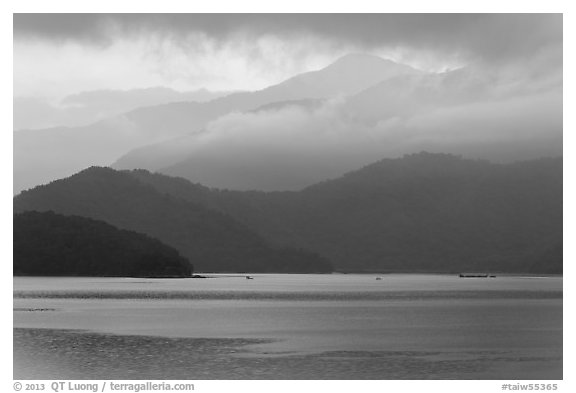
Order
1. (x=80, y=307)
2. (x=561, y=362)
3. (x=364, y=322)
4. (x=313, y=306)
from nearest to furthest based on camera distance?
1. (x=561, y=362)
2. (x=364, y=322)
3. (x=80, y=307)
4. (x=313, y=306)

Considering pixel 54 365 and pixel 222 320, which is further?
pixel 222 320

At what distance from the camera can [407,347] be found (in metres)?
75.8

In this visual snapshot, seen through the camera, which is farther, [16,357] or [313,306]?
[313,306]

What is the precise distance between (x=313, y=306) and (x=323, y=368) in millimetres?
80129

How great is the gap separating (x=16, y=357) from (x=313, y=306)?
7845cm
